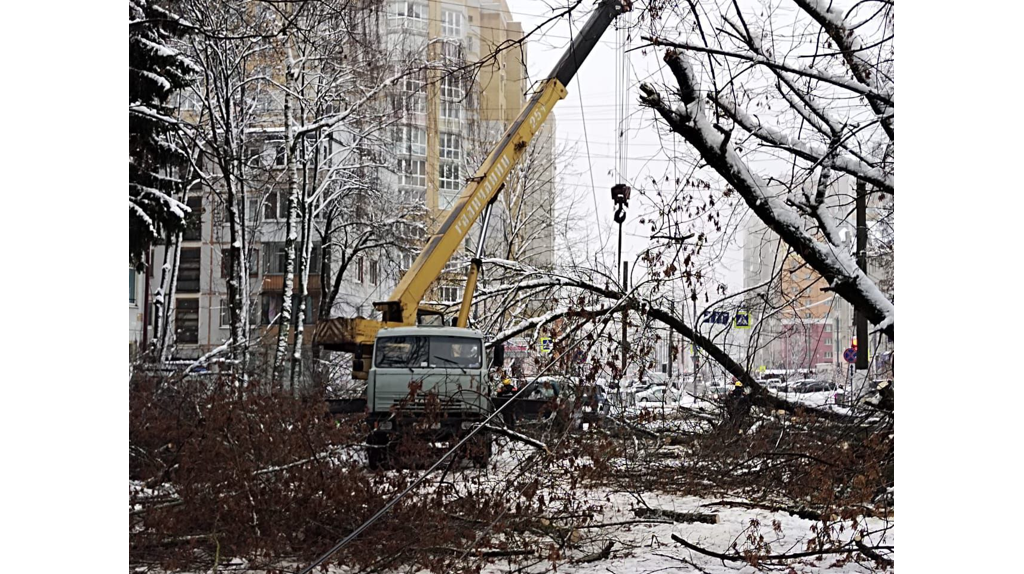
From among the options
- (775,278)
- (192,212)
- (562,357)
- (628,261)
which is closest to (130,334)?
(192,212)

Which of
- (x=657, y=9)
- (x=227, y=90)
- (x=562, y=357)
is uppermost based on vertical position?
(x=657, y=9)

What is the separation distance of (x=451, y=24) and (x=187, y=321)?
1.98 meters

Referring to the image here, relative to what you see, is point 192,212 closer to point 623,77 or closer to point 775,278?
point 623,77

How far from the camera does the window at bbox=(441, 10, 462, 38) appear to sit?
4500 mm

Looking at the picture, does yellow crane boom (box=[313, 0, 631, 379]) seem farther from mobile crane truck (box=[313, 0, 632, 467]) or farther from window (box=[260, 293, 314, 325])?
window (box=[260, 293, 314, 325])

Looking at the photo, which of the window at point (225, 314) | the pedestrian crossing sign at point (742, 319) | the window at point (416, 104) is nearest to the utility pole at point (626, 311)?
the pedestrian crossing sign at point (742, 319)

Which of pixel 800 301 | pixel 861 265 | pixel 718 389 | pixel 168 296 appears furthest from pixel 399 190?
pixel 861 265

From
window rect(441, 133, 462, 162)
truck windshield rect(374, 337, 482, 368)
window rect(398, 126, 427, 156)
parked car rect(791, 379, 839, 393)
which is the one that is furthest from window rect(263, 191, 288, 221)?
parked car rect(791, 379, 839, 393)

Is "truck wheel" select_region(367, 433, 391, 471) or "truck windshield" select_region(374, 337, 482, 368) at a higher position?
"truck windshield" select_region(374, 337, 482, 368)

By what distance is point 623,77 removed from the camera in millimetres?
4484

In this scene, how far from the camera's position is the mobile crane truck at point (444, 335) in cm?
430

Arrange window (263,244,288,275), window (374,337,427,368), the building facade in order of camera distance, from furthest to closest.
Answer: window (263,244,288,275)
the building facade
window (374,337,427,368)

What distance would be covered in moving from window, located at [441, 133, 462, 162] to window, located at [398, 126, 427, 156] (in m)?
0.12

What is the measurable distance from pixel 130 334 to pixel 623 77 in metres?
2.72
